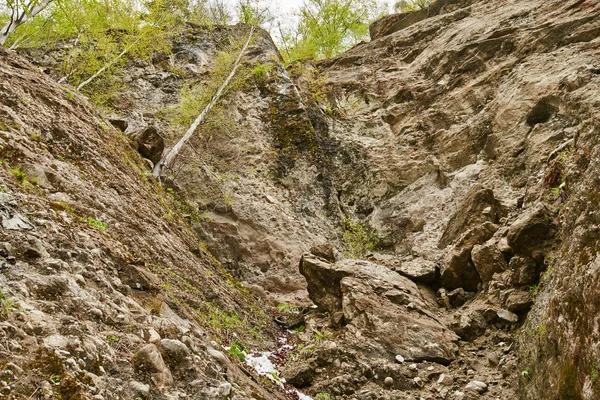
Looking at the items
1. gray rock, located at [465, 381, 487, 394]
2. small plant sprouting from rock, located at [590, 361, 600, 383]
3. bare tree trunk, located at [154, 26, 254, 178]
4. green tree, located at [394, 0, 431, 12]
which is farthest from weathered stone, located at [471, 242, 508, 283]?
green tree, located at [394, 0, 431, 12]

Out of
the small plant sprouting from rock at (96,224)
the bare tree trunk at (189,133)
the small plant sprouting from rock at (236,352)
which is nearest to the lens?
the small plant sprouting from rock at (96,224)

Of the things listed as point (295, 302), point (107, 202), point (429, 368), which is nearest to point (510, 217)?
point (429, 368)

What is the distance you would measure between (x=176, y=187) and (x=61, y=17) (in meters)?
9.03

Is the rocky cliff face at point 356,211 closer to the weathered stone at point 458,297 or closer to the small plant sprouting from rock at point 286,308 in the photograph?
the weathered stone at point 458,297

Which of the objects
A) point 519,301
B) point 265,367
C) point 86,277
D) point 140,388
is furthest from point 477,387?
point 86,277

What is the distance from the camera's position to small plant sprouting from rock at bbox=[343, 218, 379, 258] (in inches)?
614

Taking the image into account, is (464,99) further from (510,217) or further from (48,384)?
(48,384)

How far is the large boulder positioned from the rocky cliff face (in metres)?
0.05

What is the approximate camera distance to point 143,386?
12.8ft

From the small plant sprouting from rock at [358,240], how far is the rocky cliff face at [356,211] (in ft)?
0.25

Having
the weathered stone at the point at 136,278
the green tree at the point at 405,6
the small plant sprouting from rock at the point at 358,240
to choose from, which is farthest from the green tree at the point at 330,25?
the weathered stone at the point at 136,278

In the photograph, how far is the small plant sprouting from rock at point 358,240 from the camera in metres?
15.6

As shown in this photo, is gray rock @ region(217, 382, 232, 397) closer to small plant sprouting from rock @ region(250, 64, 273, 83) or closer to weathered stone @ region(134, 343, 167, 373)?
weathered stone @ region(134, 343, 167, 373)

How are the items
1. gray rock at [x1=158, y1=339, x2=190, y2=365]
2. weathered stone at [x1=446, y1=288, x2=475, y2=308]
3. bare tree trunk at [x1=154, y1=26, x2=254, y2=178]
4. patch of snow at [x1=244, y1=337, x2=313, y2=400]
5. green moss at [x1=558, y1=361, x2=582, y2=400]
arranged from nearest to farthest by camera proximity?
green moss at [x1=558, y1=361, x2=582, y2=400], gray rock at [x1=158, y1=339, x2=190, y2=365], patch of snow at [x1=244, y1=337, x2=313, y2=400], weathered stone at [x1=446, y1=288, x2=475, y2=308], bare tree trunk at [x1=154, y1=26, x2=254, y2=178]
